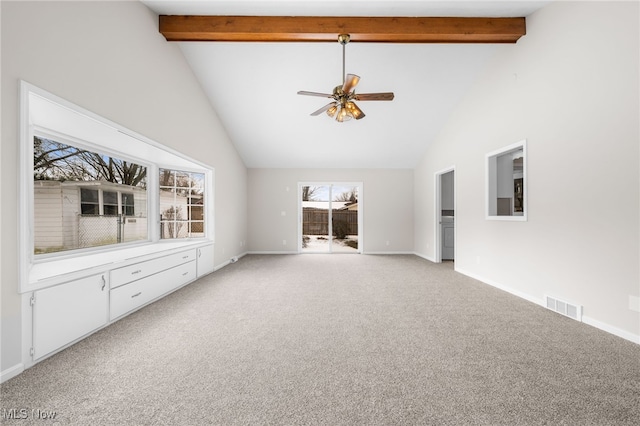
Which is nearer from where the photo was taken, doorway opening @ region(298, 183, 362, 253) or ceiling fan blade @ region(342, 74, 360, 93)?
ceiling fan blade @ region(342, 74, 360, 93)

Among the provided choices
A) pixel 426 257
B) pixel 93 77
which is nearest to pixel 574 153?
pixel 426 257

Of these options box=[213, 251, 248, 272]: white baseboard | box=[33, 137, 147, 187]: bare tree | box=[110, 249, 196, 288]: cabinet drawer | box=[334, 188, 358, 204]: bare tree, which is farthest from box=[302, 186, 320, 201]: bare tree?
box=[33, 137, 147, 187]: bare tree

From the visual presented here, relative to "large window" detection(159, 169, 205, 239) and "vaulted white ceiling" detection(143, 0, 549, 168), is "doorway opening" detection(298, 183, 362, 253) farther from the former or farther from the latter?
"large window" detection(159, 169, 205, 239)

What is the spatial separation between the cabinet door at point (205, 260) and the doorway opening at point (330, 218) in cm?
279

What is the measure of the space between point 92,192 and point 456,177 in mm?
5769

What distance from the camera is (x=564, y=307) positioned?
2.79 metres

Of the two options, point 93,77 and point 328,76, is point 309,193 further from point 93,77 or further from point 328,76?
point 93,77

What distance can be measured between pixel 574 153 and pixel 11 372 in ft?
16.7

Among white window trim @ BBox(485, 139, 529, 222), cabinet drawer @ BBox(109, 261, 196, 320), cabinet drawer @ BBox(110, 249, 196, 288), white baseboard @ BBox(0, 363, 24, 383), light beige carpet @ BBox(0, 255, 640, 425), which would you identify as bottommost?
light beige carpet @ BBox(0, 255, 640, 425)

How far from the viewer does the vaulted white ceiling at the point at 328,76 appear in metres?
3.26

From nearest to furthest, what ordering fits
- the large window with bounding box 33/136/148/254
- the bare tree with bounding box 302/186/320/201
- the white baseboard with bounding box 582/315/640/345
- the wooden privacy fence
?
the white baseboard with bounding box 582/315/640/345 < the large window with bounding box 33/136/148/254 < the bare tree with bounding box 302/186/320/201 < the wooden privacy fence

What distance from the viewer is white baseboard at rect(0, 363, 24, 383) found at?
1643 mm

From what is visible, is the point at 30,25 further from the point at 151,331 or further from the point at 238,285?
the point at 238,285

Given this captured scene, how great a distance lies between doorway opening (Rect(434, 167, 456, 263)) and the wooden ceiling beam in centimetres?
266
